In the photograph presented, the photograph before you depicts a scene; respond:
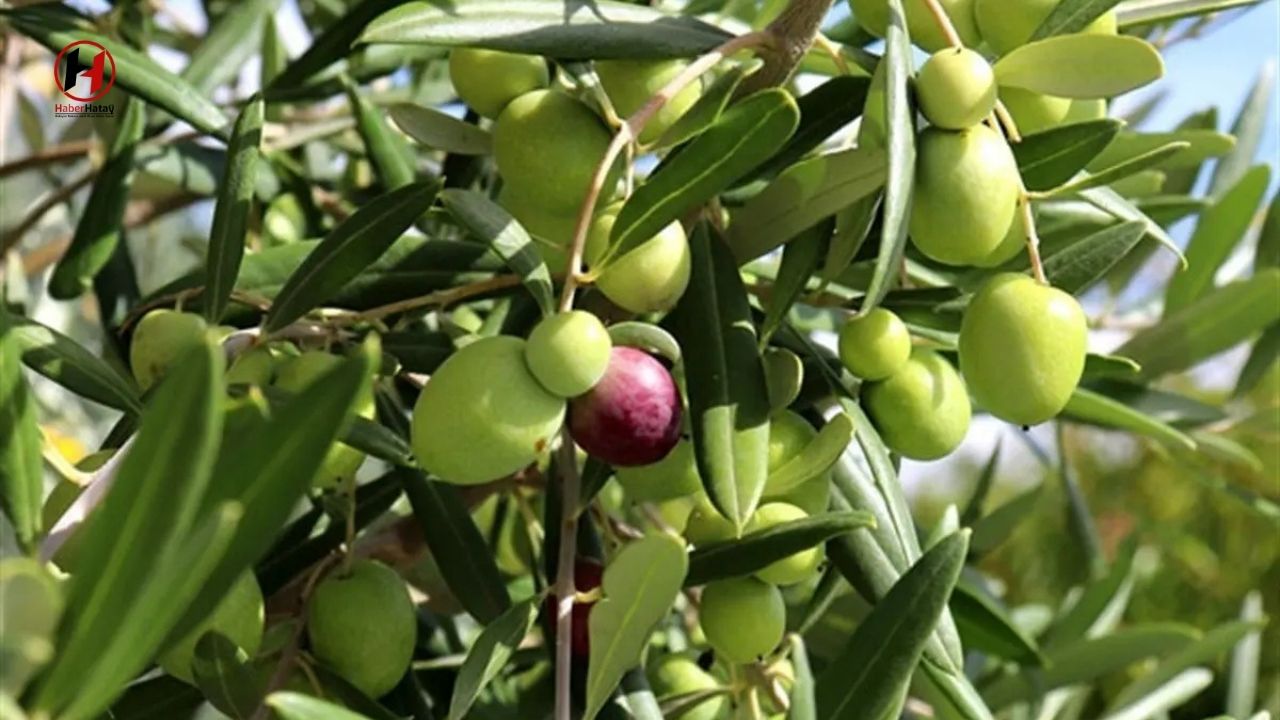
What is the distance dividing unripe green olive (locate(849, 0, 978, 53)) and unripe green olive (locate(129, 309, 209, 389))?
12.8 inches

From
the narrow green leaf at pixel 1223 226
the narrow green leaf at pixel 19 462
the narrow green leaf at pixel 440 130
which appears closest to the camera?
the narrow green leaf at pixel 19 462

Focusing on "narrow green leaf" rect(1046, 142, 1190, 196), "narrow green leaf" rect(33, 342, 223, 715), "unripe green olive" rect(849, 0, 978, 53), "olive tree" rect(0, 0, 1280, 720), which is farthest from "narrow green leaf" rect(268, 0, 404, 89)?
"narrow green leaf" rect(33, 342, 223, 715)

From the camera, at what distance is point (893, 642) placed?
2.20 feet

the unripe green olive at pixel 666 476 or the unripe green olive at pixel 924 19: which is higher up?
the unripe green olive at pixel 924 19

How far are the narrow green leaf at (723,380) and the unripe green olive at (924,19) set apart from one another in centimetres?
12

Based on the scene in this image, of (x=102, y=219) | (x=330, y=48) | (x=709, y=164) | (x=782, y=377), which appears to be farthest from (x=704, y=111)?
(x=102, y=219)

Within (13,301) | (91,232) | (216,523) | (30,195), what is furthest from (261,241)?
(30,195)

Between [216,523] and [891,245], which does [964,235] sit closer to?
[891,245]

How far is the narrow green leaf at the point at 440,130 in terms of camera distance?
2.45ft

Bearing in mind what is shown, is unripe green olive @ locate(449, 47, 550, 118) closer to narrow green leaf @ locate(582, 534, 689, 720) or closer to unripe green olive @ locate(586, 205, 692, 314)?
unripe green olive @ locate(586, 205, 692, 314)

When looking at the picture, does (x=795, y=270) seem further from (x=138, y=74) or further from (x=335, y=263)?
(x=138, y=74)

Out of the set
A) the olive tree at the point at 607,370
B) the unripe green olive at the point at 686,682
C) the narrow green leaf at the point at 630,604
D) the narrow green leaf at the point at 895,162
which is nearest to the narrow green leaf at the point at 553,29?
the olive tree at the point at 607,370

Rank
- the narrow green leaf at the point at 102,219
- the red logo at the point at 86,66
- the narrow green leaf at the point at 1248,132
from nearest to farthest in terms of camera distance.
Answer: the red logo at the point at 86,66
the narrow green leaf at the point at 102,219
the narrow green leaf at the point at 1248,132

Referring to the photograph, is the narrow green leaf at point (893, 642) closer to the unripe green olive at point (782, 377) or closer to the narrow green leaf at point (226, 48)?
the unripe green olive at point (782, 377)
